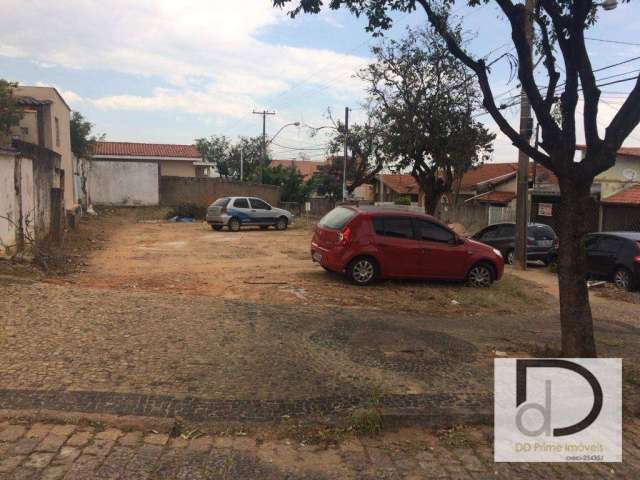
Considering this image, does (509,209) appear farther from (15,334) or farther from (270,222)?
(15,334)

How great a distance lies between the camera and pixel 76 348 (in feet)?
17.3

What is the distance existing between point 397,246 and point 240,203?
14958mm

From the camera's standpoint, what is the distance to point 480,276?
1078 cm

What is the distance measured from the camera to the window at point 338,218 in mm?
10191

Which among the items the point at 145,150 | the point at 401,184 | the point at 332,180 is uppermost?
the point at 145,150

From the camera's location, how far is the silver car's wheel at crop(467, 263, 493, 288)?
1075cm

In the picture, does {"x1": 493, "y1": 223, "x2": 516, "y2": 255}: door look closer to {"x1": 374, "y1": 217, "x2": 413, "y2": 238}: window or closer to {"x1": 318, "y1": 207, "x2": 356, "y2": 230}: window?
{"x1": 374, "y1": 217, "x2": 413, "y2": 238}: window

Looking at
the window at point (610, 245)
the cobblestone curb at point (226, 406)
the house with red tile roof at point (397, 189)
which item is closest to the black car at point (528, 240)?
the window at point (610, 245)

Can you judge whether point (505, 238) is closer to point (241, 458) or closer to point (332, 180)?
point (241, 458)

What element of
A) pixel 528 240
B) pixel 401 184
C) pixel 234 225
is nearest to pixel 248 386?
pixel 528 240

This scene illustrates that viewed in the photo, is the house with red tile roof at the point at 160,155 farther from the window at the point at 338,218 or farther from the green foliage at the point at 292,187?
the window at the point at 338,218

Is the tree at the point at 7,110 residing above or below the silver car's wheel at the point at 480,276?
above

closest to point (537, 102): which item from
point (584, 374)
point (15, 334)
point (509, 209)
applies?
point (584, 374)

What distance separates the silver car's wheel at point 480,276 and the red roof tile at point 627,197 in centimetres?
1620
